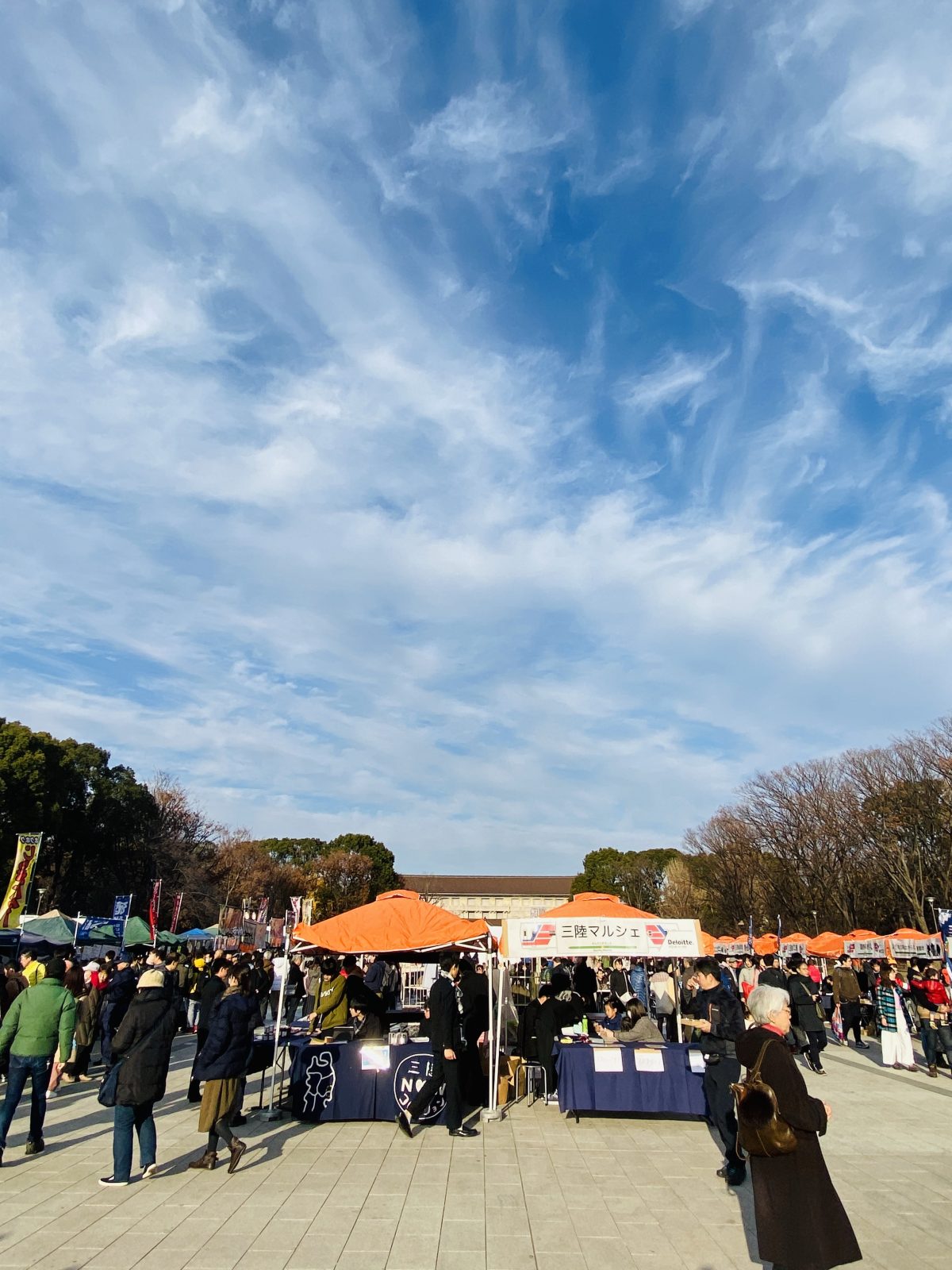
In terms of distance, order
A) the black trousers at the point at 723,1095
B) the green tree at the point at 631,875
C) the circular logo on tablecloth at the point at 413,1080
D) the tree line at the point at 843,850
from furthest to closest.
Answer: the green tree at the point at 631,875, the tree line at the point at 843,850, the circular logo on tablecloth at the point at 413,1080, the black trousers at the point at 723,1095

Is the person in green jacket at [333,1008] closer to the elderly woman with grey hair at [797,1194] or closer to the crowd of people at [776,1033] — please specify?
the crowd of people at [776,1033]

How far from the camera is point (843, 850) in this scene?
38.5 metres

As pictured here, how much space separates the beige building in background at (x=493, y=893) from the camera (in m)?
121

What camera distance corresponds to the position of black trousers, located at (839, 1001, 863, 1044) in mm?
17922

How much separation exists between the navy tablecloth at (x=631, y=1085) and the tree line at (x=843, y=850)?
24226 millimetres

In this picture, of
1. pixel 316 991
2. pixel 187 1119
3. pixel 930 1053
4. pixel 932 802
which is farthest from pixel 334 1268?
pixel 932 802

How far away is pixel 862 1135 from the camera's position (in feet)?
28.8

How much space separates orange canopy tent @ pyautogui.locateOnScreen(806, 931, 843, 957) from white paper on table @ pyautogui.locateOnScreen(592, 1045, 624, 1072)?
16249mm

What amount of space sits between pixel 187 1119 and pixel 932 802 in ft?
112

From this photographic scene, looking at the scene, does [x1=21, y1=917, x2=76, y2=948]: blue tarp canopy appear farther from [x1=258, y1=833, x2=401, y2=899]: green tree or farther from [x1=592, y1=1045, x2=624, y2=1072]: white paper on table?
[x1=258, y1=833, x2=401, y2=899]: green tree

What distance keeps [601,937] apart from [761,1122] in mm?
5963

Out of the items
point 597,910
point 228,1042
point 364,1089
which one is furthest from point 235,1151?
point 597,910

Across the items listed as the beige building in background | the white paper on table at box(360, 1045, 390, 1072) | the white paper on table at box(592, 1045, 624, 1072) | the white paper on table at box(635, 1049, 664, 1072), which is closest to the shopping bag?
the white paper on table at box(635, 1049, 664, 1072)

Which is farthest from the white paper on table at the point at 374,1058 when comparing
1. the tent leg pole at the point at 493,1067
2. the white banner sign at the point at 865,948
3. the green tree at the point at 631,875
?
the green tree at the point at 631,875
